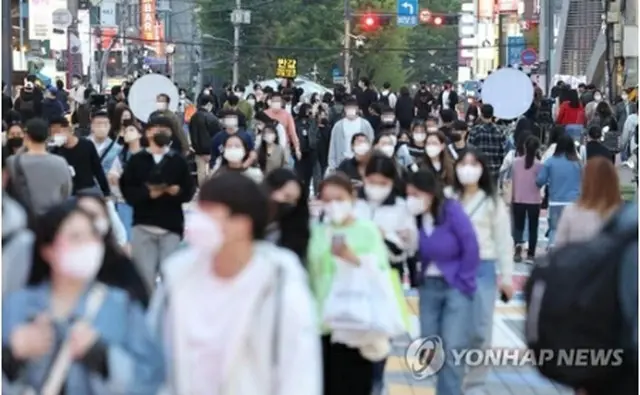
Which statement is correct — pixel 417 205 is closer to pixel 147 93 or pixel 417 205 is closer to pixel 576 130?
pixel 147 93

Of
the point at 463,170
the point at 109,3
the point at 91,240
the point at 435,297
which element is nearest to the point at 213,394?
the point at 91,240

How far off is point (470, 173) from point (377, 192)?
0.85m

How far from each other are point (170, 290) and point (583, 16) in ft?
185

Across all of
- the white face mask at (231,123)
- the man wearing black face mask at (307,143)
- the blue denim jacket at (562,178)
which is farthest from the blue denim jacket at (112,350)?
the man wearing black face mask at (307,143)

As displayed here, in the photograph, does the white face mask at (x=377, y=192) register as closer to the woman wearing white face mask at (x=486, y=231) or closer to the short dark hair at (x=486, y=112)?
the woman wearing white face mask at (x=486, y=231)

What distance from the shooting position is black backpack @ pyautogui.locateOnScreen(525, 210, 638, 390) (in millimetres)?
5094

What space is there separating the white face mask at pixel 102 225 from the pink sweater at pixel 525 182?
1107 cm

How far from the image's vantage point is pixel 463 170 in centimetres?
1028

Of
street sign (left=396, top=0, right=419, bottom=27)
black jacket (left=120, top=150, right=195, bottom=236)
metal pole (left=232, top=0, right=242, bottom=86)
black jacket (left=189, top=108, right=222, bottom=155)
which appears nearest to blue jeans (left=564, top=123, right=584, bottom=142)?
black jacket (left=189, top=108, right=222, bottom=155)

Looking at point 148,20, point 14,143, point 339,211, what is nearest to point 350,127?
point 14,143

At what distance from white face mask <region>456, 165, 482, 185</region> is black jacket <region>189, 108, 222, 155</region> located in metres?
12.9

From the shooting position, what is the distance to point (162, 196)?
11953 millimetres

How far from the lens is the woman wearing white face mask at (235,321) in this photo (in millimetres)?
5480

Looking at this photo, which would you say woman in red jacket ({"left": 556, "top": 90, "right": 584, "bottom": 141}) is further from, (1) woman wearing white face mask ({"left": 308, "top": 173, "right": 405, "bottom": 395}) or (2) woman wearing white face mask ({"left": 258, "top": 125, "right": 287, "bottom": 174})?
(1) woman wearing white face mask ({"left": 308, "top": 173, "right": 405, "bottom": 395})
